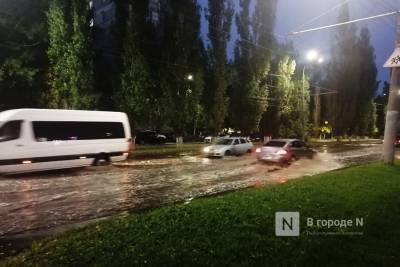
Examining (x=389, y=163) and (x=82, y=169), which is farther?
(x=82, y=169)

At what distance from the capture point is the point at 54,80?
30781 millimetres

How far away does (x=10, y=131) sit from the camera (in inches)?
632

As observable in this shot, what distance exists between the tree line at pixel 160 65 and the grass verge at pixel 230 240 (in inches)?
943

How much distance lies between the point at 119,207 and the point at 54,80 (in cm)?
2241

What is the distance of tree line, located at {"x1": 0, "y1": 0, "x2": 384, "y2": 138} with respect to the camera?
100 ft

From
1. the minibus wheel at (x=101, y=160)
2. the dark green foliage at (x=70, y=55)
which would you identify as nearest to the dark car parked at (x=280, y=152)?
the minibus wheel at (x=101, y=160)

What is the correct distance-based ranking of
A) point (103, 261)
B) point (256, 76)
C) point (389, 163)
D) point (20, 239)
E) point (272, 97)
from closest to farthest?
1. point (103, 261)
2. point (20, 239)
3. point (389, 163)
4. point (256, 76)
5. point (272, 97)

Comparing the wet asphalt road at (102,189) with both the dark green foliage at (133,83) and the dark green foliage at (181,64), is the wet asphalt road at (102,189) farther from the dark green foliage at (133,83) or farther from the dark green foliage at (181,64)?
the dark green foliage at (181,64)

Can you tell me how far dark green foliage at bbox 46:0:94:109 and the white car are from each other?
32.5 ft

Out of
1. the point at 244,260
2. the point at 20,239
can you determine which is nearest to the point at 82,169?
the point at 20,239

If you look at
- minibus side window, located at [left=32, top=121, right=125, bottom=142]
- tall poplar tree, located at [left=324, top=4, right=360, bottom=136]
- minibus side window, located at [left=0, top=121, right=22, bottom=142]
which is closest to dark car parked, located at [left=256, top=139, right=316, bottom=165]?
minibus side window, located at [left=32, top=121, right=125, bottom=142]

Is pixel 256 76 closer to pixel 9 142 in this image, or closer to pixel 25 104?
pixel 25 104

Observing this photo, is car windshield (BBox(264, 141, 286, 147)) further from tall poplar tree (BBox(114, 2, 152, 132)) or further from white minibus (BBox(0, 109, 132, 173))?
tall poplar tree (BBox(114, 2, 152, 132))

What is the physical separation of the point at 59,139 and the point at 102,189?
494 centimetres
